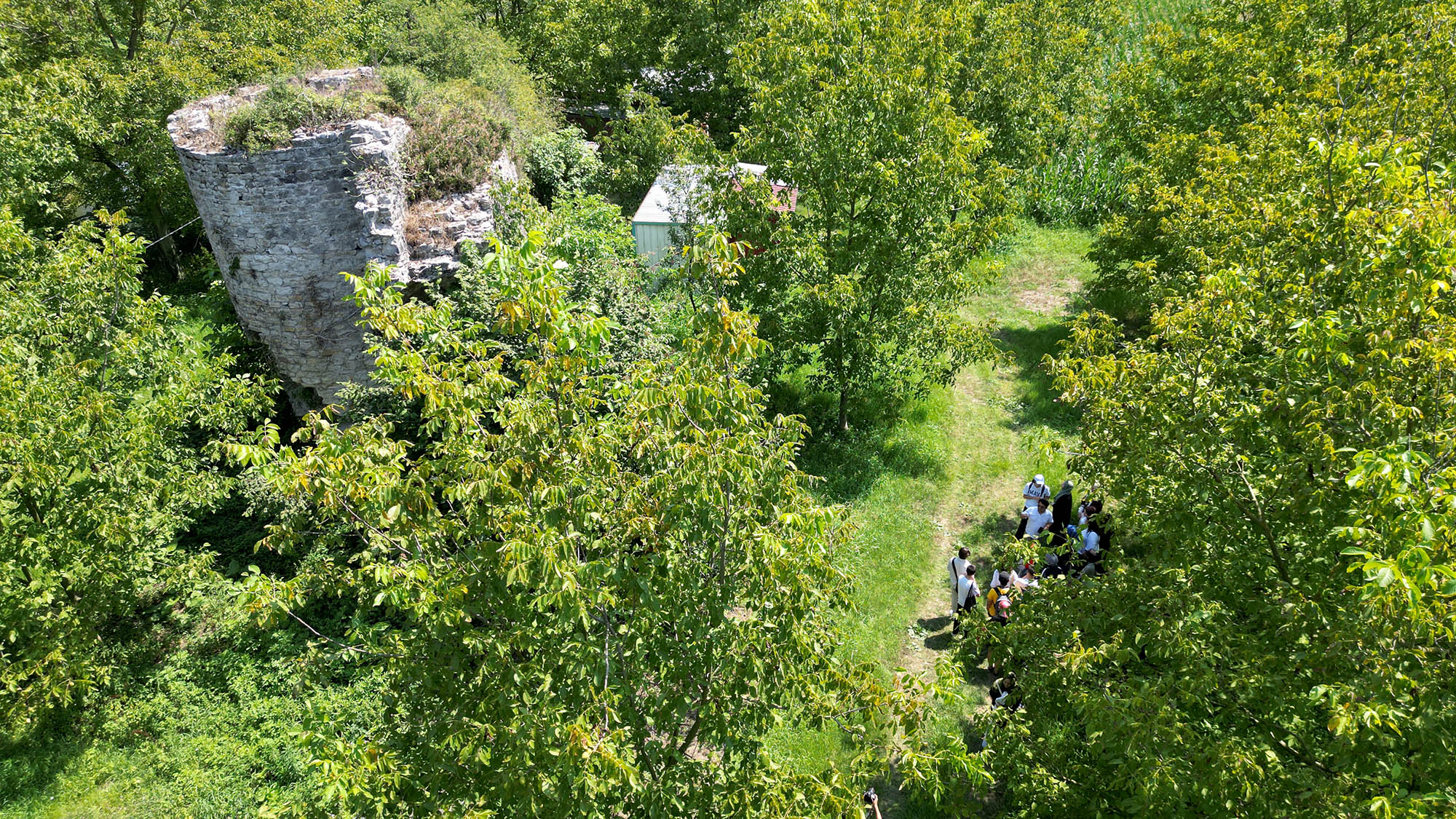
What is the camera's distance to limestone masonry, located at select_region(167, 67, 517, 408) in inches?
510

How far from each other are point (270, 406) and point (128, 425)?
1463 millimetres

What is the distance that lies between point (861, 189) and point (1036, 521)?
523cm

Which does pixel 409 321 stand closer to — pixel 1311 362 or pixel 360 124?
pixel 1311 362

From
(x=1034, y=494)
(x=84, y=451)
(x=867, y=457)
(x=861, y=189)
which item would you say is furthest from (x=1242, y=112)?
(x=84, y=451)

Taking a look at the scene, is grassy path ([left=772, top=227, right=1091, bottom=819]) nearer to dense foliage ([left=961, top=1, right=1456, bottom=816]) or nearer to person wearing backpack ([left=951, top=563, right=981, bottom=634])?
person wearing backpack ([left=951, top=563, right=981, bottom=634])

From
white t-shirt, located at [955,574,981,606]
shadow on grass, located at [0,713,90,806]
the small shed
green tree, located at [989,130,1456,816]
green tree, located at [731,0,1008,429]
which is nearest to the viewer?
green tree, located at [989,130,1456,816]

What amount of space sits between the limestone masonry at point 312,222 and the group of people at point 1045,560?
9.24 metres

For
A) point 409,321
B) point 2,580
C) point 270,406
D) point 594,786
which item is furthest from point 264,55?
point 594,786

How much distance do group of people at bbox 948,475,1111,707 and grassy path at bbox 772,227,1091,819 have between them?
0.55 metres

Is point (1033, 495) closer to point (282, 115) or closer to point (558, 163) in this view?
point (558, 163)

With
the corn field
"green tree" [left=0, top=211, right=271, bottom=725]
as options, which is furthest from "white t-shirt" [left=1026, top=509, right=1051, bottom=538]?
the corn field

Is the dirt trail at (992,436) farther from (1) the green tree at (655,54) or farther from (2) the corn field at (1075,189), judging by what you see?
(1) the green tree at (655,54)

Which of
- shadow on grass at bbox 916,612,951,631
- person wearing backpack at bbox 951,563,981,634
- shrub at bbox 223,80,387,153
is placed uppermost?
shrub at bbox 223,80,387,153

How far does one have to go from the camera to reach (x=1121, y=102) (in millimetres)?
17172
